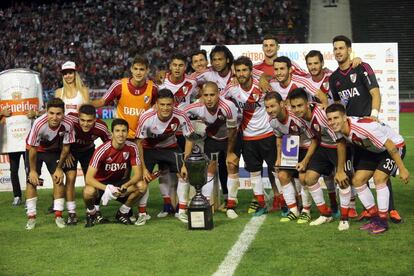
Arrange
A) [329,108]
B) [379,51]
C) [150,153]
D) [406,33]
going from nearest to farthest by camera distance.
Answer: [329,108], [150,153], [379,51], [406,33]

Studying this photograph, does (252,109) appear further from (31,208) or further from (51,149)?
(31,208)

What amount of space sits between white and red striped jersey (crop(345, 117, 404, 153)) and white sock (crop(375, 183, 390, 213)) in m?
0.41

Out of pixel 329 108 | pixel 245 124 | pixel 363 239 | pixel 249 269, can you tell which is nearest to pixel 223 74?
pixel 245 124

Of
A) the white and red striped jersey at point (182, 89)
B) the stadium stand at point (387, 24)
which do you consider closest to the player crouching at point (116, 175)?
the white and red striped jersey at point (182, 89)

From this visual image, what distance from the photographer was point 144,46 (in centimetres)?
3738

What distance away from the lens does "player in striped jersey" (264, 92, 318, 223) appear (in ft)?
27.5

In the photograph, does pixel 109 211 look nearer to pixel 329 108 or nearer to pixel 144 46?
pixel 329 108

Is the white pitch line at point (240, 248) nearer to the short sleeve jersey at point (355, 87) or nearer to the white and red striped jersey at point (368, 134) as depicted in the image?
the white and red striped jersey at point (368, 134)

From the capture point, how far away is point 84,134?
9.02 metres

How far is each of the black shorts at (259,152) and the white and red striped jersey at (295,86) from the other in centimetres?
61

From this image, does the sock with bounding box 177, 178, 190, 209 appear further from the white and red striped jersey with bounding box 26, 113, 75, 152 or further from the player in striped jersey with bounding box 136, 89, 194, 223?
the white and red striped jersey with bounding box 26, 113, 75, 152

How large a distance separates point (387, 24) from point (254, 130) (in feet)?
97.4


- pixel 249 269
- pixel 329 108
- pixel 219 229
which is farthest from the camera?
pixel 219 229

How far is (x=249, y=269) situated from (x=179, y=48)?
102 feet
